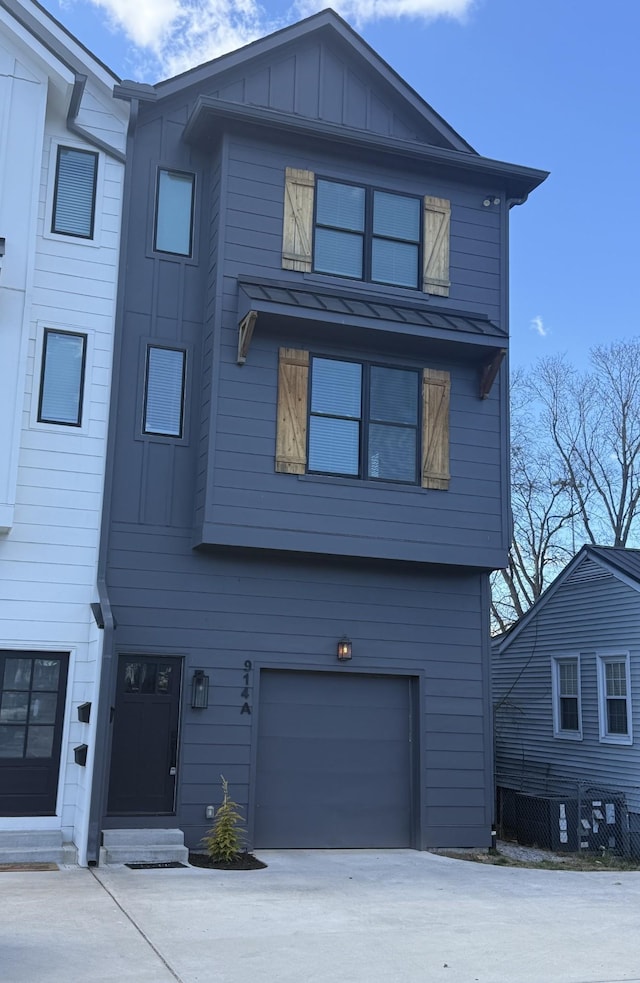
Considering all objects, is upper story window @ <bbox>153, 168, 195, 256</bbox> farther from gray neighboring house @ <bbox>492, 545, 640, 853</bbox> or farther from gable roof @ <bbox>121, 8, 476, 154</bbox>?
gray neighboring house @ <bbox>492, 545, 640, 853</bbox>

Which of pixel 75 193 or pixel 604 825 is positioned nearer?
pixel 75 193

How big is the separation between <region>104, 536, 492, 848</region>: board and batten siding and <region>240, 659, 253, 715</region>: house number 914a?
4 cm

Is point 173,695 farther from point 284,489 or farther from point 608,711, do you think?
point 608,711

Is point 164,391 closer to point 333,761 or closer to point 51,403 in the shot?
point 51,403

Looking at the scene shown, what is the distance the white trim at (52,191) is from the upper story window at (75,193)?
0.10 ft

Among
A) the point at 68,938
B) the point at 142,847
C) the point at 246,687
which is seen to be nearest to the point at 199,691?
the point at 246,687

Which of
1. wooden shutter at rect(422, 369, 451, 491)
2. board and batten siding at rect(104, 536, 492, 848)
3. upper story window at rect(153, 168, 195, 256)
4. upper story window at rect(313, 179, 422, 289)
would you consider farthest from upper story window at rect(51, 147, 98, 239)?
wooden shutter at rect(422, 369, 451, 491)

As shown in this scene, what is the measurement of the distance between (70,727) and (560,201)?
71.5 ft

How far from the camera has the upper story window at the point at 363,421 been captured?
1189 centimetres

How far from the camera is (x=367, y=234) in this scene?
→ 12.5 m

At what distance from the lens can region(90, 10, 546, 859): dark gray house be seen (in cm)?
1127

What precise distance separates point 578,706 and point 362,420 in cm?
603

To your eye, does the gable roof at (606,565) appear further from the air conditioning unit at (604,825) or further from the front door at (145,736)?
the front door at (145,736)

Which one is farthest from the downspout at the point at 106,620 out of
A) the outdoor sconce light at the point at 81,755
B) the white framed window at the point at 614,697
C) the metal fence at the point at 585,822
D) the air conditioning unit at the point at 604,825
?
the white framed window at the point at 614,697
